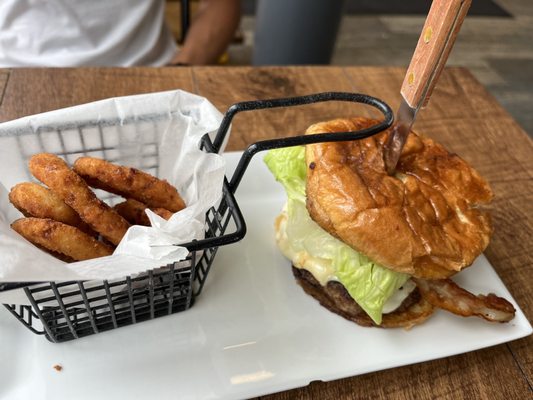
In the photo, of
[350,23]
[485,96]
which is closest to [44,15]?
[485,96]

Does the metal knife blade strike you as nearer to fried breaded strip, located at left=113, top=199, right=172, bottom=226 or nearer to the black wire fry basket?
the black wire fry basket

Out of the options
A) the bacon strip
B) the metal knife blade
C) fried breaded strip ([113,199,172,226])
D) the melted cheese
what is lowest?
the melted cheese

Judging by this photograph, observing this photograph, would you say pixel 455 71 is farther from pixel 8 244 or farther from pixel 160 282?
pixel 8 244

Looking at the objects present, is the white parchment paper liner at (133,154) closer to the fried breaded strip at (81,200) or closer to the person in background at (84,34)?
the fried breaded strip at (81,200)

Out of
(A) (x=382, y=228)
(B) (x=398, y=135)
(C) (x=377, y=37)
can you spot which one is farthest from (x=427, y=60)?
(C) (x=377, y=37)

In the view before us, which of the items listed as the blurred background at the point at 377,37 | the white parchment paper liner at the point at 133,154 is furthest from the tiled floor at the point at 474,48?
the white parchment paper liner at the point at 133,154

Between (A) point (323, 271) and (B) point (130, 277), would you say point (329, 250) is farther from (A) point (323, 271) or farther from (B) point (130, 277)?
(B) point (130, 277)

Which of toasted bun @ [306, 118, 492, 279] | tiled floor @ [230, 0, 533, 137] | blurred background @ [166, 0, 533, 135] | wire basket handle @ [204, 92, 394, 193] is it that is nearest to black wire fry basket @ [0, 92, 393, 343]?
wire basket handle @ [204, 92, 394, 193]
